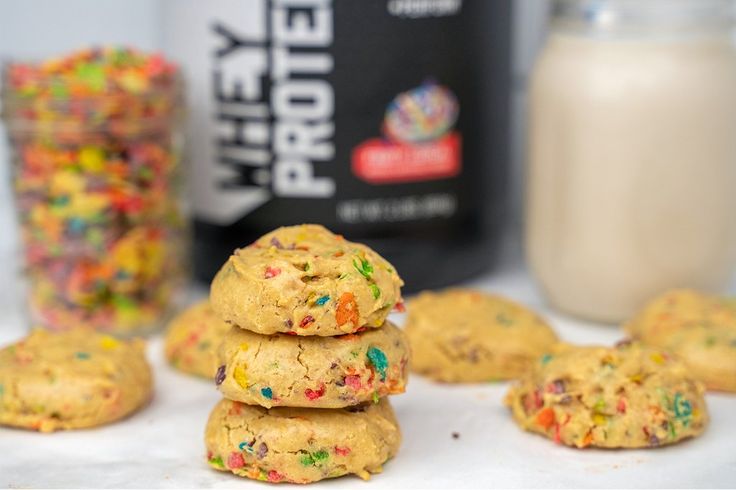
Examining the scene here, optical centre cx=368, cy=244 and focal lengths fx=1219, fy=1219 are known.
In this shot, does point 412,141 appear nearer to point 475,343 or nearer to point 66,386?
point 475,343

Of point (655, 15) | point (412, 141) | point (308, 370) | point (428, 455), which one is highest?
point (655, 15)

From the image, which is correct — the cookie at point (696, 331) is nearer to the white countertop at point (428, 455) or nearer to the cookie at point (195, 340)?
the white countertop at point (428, 455)

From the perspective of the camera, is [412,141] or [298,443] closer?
[298,443]

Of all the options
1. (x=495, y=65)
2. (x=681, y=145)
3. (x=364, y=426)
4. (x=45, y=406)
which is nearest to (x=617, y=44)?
(x=681, y=145)

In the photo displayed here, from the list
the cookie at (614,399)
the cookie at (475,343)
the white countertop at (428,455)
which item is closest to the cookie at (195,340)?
the white countertop at (428,455)

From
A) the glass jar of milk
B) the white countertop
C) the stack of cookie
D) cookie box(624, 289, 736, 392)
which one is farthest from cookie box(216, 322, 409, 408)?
the glass jar of milk

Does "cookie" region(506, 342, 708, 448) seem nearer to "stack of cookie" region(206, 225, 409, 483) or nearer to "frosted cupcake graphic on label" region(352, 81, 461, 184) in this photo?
"stack of cookie" region(206, 225, 409, 483)

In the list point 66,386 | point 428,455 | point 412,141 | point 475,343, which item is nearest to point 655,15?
point 412,141

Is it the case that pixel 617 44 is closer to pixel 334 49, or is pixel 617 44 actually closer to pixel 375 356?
pixel 334 49

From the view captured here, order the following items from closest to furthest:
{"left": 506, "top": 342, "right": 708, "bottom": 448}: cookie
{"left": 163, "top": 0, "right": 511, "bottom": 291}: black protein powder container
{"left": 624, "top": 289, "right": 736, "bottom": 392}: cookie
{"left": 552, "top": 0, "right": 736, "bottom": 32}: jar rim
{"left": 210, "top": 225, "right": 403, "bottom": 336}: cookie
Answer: {"left": 210, "top": 225, "right": 403, "bottom": 336}: cookie, {"left": 506, "top": 342, "right": 708, "bottom": 448}: cookie, {"left": 624, "top": 289, "right": 736, "bottom": 392}: cookie, {"left": 552, "top": 0, "right": 736, "bottom": 32}: jar rim, {"left": 163, "top": 0, "right": 511, "bottom": 291}: black protein powder container
